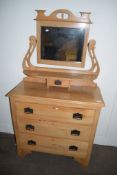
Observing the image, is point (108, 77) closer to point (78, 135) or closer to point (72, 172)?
point (78, 135)

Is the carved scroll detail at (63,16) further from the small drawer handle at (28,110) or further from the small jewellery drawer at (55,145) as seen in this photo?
the small jewellery drawer at (55,145)

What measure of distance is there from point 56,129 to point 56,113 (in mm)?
230

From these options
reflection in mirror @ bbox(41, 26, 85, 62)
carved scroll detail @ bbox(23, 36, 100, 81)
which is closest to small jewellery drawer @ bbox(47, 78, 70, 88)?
carved scroll detail @ bbox(23, 36, 100, 81)

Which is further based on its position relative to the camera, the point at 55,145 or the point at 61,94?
the point at 55,145

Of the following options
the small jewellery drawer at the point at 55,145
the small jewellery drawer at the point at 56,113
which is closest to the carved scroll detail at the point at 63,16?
the small jewellery drawer at the point at 56,113

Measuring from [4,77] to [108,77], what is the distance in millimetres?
1456

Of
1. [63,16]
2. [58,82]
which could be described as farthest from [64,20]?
[58,82]

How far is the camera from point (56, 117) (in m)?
1.64

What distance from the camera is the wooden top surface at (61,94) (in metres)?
1.50

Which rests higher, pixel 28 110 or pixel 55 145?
pixel 28 110

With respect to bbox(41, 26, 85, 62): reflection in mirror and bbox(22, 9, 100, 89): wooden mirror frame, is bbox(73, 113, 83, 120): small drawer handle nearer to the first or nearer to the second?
bbox(22, 9, 100, 89): wooden mirror frame

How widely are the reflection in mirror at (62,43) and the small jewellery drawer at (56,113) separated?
63 centimetres

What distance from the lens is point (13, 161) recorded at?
78.8 inches

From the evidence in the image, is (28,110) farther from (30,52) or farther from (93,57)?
(93,57)
